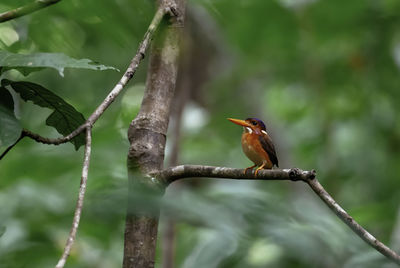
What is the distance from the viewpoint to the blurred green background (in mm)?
1862

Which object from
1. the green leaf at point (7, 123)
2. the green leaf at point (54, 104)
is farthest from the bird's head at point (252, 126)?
the green leaf at point (7, 123)

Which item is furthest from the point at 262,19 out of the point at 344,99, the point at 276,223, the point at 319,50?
the point at 276,223

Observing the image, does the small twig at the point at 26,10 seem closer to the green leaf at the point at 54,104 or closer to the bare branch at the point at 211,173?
the green leaf at the point at 54,104

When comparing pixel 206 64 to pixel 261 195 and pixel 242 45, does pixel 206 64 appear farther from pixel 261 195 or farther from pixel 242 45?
pixel 261 195

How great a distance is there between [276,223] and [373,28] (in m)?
4.51

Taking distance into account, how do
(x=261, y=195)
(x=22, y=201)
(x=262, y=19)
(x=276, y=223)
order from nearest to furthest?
(x=276, y=223)
(x=261, y=195)
(x=22, y=201)
(x=262, y=19)

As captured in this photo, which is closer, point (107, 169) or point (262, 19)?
point (107, 169)

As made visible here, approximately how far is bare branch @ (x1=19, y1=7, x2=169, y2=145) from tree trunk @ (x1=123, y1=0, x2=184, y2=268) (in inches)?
5.3

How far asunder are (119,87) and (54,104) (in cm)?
24

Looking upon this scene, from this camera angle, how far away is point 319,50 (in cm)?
562

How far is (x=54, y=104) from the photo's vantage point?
5.80 feet

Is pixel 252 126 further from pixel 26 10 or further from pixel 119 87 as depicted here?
pixel 26 10

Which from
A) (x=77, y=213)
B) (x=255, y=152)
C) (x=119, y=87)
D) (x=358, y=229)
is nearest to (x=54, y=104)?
(x=119, y=87)

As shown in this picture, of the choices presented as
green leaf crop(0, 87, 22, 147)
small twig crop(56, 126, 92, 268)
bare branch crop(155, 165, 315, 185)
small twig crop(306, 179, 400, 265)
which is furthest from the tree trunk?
small twig crop(306, 179, 400, 265)
